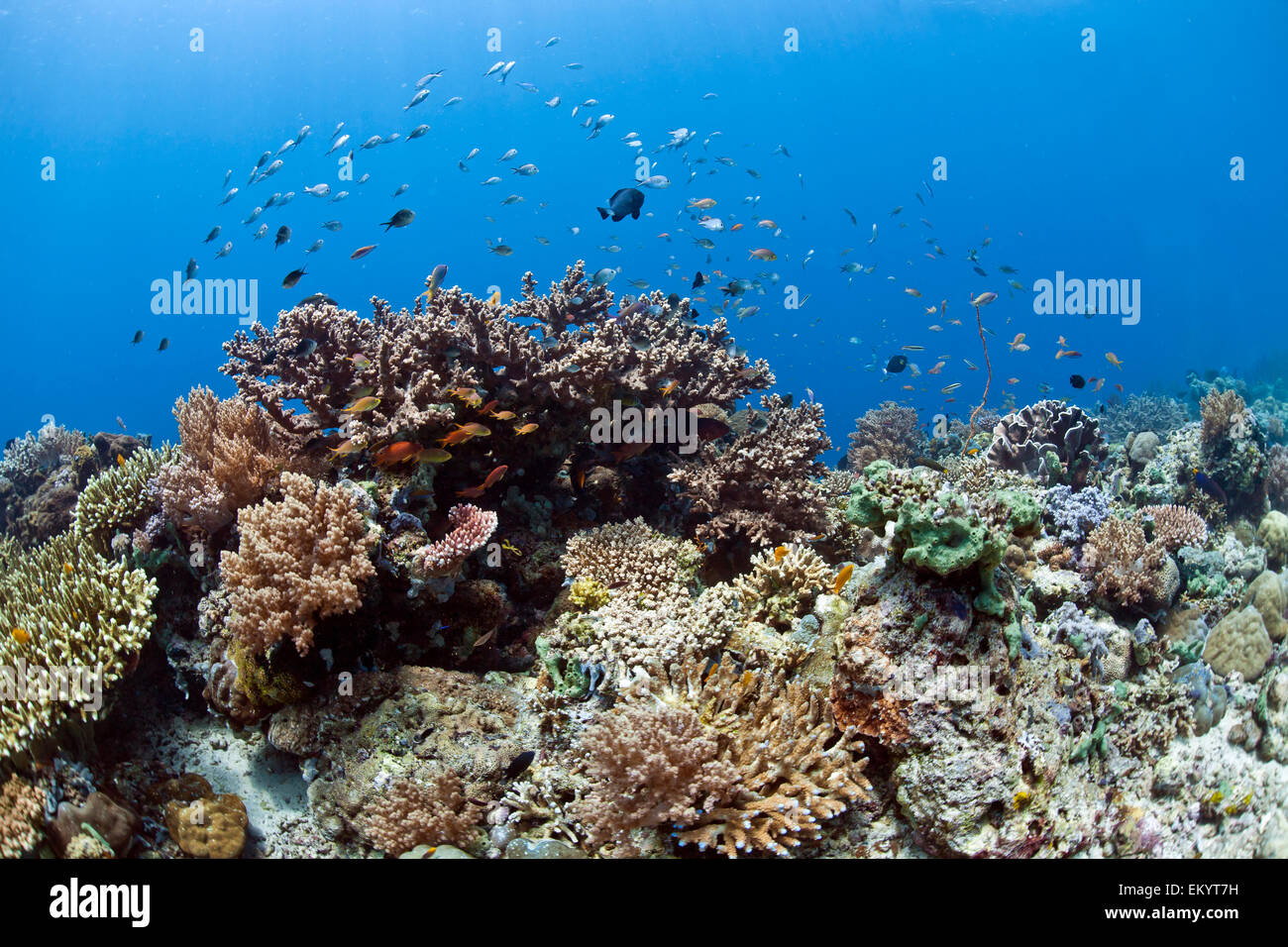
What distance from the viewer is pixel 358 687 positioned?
4.12m

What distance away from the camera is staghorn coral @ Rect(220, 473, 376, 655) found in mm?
3844

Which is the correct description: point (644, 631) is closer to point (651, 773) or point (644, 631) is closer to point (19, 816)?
point (651, 773)

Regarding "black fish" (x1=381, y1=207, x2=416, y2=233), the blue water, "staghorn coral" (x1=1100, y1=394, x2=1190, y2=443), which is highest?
the blue water

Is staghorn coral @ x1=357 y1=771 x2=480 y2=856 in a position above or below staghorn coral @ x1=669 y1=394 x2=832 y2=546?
below

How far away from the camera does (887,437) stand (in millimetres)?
12609

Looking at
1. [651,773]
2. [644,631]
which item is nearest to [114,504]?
[644,631]

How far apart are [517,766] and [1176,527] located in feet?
22.2

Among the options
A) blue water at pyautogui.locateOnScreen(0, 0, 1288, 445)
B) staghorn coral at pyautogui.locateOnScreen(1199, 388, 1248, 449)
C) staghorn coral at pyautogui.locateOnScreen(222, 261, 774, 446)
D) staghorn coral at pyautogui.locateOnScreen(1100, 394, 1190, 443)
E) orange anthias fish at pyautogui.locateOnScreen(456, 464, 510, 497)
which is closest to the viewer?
orange anthias fish at pyautogui.locateOnScreen(456, 464, 510, 497)

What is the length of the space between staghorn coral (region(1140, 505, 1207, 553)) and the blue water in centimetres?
5412

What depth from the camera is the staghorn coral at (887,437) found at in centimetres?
1213

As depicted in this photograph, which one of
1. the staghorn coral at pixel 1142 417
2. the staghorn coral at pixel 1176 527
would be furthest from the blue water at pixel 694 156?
the staghorn coral at pixel 1176 527

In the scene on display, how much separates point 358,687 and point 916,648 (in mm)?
3579

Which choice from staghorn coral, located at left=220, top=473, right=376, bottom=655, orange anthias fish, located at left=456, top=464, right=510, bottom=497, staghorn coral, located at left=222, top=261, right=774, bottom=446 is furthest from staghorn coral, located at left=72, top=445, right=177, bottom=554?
orange anthias fish, located at left=456, top=464, right=510, bottom=497

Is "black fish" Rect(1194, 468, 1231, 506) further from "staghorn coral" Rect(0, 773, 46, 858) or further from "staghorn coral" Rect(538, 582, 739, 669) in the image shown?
"staghorn coral" Rect(0, 773, 46, 858)
